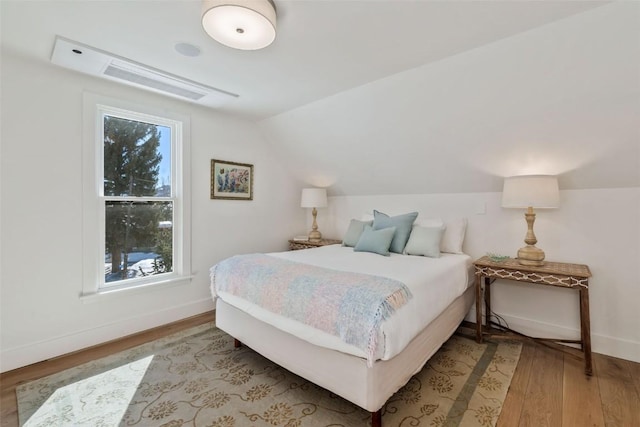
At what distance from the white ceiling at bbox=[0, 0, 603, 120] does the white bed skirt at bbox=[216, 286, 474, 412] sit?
6.42 feet

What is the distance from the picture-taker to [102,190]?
2.77 metres

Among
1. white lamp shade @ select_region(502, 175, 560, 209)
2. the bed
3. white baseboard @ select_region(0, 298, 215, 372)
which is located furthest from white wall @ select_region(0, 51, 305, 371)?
white lamp shade @ select_region(502, 175, 560, 209)

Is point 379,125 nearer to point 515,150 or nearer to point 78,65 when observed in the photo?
point 515,150

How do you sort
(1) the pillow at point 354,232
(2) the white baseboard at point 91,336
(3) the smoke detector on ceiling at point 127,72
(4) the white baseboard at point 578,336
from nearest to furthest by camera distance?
(3) the smoke detector on ceiling at point 127,72, (2) the white baseboard at point 91,336, (4) the white baseboard at point 578,336, (1) the pillow at point 354,232

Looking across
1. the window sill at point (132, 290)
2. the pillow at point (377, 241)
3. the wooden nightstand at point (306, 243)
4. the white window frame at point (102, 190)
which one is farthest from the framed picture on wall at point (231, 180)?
the pillow at point (377, 241)

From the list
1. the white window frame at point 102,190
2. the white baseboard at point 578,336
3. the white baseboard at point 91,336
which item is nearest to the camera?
the white baseboard at point 91,336

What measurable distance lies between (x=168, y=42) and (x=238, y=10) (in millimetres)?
826

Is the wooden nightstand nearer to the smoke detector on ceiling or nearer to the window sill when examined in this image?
the window sill

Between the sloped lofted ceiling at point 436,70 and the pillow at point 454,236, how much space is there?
1.36 feet

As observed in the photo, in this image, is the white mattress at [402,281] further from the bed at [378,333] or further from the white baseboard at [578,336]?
the white baseboard at [578,336]

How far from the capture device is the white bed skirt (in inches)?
63.2

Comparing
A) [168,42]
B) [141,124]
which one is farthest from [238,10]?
[141,124]

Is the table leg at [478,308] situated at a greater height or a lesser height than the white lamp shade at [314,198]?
lesser

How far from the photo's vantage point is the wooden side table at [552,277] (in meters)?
2.25
